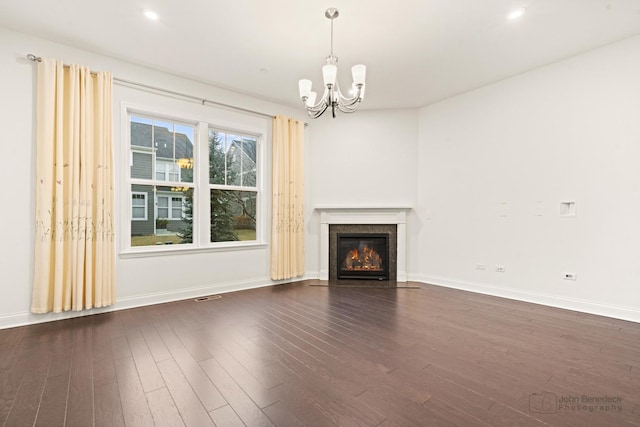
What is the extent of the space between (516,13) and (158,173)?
441 centimetres

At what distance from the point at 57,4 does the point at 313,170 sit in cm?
366

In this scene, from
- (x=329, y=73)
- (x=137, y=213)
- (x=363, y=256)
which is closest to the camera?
(x=329, y=73)

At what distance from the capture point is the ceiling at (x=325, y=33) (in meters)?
2.63

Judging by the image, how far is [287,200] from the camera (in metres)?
4.91

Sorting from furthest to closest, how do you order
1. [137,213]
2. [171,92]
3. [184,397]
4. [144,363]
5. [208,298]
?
[208,298]
[171,92]
[137,213]
[144,363]
[184,397]

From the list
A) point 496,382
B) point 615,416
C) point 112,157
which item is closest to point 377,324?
point 496,382

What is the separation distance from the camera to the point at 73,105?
3.14 m

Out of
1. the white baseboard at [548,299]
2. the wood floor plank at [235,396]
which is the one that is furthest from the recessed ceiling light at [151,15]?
the white baseboard at [548,299]

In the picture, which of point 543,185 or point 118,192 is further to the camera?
point 543,185

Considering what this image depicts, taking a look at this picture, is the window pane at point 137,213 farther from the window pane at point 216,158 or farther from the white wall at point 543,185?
the white wall at point 543,185

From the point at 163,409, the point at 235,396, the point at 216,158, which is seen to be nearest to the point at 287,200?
the point at 216,158

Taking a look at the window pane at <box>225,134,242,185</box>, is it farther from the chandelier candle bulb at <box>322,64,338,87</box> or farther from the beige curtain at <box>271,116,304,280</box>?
the chandelier candle bulb at <box>322,64,338,87</box>

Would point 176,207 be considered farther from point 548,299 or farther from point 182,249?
point 548,299

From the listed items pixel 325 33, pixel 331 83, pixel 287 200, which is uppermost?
pixel 325 33
